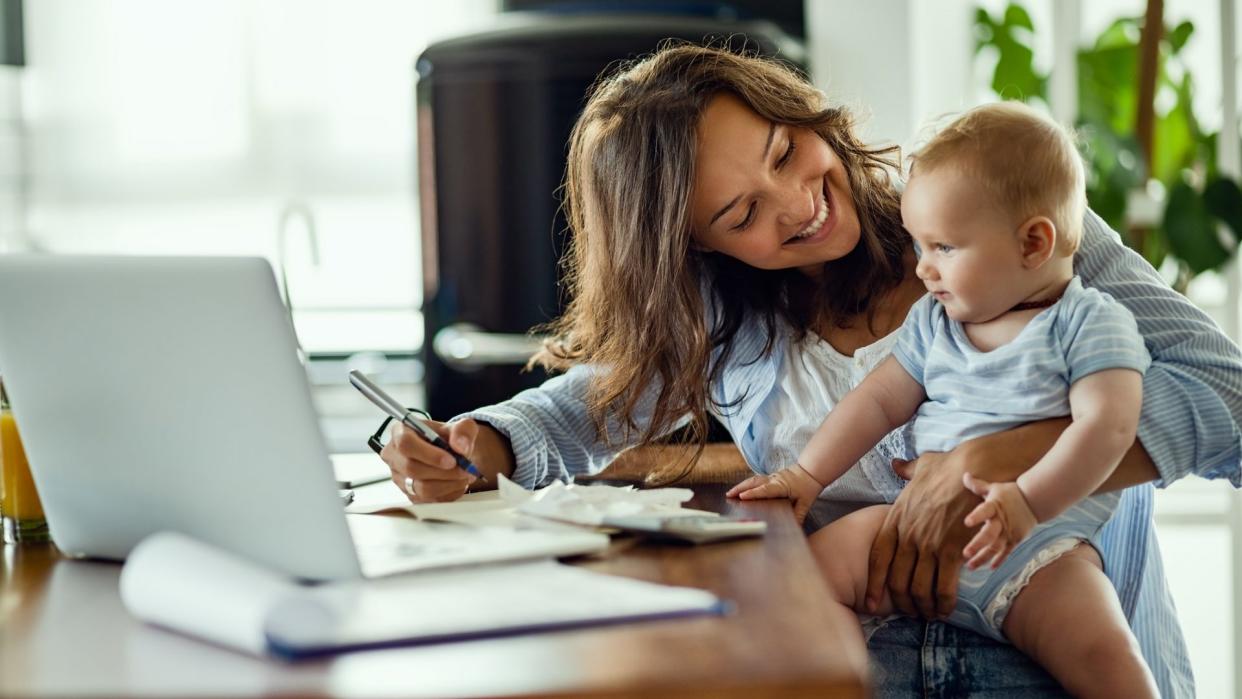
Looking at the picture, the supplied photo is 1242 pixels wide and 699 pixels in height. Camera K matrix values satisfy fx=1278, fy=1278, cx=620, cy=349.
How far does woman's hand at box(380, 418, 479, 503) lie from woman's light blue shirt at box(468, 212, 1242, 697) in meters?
0.19

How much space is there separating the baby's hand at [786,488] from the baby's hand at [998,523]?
7.8 inches

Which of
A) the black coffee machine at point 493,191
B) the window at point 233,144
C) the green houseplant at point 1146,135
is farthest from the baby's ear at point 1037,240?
the window at point 233,144

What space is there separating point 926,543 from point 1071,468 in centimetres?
16

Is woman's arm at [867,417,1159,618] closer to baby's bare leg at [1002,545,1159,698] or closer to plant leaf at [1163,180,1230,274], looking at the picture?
baby's bare leg at [1002,545,1159,698]

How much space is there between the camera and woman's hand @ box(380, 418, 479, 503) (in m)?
1.34

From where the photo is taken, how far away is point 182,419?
934 millimetres

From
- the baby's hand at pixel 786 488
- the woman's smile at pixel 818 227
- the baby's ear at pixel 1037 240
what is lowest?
the baby's hand at pixel 786 488

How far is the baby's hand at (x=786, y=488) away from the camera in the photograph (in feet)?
4.33

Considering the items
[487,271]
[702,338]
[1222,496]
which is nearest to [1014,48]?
[1222,496]

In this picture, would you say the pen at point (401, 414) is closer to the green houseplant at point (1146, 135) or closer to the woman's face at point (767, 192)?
the woman's face at point (767, 192)

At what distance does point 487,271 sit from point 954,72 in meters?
1.28

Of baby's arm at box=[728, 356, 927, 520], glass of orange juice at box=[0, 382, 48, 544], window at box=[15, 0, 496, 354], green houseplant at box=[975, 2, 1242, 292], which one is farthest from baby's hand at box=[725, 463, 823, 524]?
window at box=[15, 0, 496, 354]

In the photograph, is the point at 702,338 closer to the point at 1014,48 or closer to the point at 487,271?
the point at 487,271

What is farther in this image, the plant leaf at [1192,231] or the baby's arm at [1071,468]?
the plant leaf at [1192,231]
